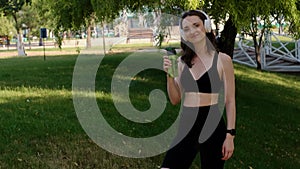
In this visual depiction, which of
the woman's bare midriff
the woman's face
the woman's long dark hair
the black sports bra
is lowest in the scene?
the woman's bare midriff

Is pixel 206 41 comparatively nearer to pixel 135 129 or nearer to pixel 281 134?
pixel 135 129

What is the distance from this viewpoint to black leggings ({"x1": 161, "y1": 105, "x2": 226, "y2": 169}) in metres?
3.11

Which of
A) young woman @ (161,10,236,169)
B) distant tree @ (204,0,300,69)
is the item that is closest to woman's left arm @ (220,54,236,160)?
young woman @ (161,10,236,169)

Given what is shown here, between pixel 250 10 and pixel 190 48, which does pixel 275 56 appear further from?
pixel 190 48

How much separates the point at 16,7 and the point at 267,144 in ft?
58.9

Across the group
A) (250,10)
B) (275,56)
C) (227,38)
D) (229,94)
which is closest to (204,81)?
(229,94)

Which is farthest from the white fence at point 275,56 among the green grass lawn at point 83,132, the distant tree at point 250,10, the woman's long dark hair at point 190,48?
the woman's long dark hair at point 190,48

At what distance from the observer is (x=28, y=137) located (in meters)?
5.32

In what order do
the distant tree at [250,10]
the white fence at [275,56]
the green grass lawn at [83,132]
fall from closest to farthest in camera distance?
the green grass lawn at [83,132] < the distant tree at [250,10] < the white fence at [275,56]

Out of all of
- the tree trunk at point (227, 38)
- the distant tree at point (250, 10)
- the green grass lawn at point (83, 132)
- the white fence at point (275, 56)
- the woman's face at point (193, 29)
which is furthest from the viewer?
the white fence at point (275, 56)

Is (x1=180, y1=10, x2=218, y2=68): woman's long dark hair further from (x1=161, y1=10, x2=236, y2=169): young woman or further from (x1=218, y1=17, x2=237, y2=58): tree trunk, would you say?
(x1=218, y1=17, x2=237, y2=58): tree trunk

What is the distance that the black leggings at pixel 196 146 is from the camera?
311 centimetres

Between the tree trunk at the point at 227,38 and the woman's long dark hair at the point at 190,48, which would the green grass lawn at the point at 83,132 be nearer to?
the tree trunk at the point at 227,38

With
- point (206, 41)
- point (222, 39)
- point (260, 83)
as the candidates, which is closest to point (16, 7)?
point (260, 83)
